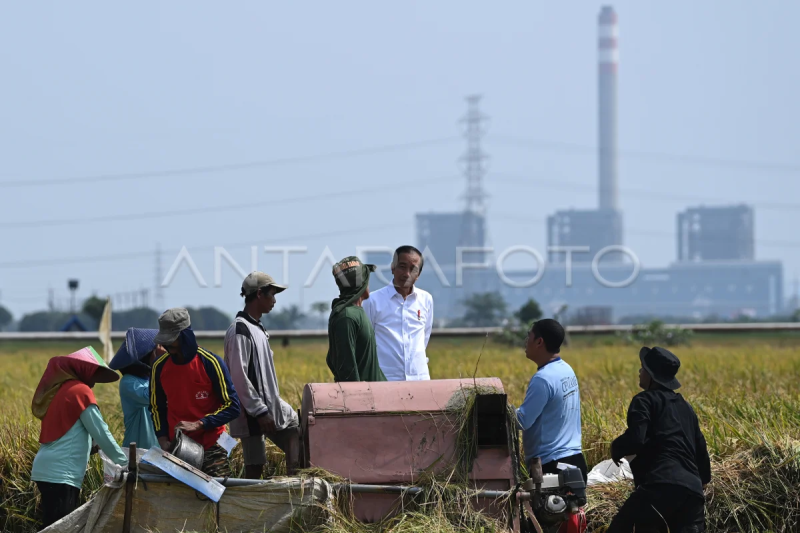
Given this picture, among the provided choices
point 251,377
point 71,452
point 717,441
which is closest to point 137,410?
point 71,452

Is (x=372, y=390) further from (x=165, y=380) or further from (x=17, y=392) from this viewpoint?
(x=17, y=392)

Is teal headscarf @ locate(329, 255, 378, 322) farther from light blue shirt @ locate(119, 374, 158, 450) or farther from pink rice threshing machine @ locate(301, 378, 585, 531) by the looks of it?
light blue shirt @ locate(119, 374, 158, 450)

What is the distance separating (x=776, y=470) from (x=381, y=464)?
9.81 ft

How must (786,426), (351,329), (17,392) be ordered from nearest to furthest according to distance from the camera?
(351,329) < (786,426) < (17,392)

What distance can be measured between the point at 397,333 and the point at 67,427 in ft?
8.00

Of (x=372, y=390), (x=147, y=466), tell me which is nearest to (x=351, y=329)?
(x=372, y=390)

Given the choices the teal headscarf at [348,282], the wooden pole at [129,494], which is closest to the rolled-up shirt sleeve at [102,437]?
the wooden pole at [129,494]

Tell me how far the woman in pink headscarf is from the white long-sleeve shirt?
206 cm

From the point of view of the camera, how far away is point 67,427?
6980mm

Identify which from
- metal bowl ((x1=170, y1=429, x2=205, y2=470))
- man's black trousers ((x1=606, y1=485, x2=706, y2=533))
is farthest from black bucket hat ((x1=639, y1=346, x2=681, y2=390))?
metal bowl ((x1=170, y1=429, x2=205, y2=470))

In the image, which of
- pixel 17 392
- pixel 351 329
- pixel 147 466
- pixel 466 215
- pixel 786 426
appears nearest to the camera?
pixel 147 466

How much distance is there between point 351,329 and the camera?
7387 mm

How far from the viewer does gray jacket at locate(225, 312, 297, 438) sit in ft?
23.2

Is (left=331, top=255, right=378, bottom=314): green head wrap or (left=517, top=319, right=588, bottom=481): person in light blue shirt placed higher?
(left=331, top=255, right=378, bottom=314): green head wrap
